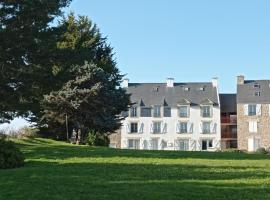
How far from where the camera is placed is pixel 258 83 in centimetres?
7975

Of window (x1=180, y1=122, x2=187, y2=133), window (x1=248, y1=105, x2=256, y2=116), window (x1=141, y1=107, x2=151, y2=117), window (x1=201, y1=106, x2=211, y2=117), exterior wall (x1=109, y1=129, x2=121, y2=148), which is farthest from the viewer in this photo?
exterior wall (x1=109, y1=129, x2=121, y2=148)

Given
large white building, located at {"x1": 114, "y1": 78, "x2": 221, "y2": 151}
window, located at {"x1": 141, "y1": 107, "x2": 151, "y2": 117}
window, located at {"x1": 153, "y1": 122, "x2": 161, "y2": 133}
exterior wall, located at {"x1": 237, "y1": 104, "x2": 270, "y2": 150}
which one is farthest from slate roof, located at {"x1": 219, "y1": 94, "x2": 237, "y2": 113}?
window, located at {"x1": 141, "y1": 107, "x2": 151, "y2": 117}

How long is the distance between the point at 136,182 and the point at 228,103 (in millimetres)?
70977

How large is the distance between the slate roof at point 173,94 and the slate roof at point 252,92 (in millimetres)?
3599

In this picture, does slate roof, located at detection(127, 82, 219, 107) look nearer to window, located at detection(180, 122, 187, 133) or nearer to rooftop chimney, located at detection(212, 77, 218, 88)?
rooftop chimney, located at detection(212, 77, 218, 88)

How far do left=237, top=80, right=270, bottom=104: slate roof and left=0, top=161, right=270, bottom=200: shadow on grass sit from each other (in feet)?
206

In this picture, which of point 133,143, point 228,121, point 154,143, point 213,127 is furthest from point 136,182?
point 228,121

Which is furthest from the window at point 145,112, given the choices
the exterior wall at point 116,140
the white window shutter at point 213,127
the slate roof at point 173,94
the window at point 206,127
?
the white window shutter at point 213,127

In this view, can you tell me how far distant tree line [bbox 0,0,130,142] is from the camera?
25.1 metres

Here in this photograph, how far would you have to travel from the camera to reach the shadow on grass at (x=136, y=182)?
34.6ft

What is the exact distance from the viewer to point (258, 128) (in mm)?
77000

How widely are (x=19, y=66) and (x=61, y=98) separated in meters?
11.2

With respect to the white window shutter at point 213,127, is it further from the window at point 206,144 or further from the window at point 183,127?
the window at point 183,127

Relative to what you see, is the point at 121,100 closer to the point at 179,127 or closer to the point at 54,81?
the point at 54,81
